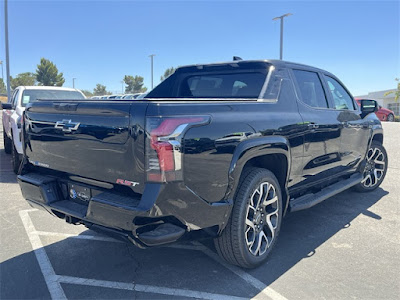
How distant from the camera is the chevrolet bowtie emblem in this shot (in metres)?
2.74

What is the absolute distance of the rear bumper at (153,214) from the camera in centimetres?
230

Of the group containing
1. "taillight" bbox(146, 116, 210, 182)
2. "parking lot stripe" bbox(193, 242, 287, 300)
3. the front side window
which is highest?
the front side window

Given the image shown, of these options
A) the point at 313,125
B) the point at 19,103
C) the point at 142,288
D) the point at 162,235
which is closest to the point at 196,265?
the point at 142,288

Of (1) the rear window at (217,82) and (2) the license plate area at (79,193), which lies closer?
(2) the license plate area at (79,193)

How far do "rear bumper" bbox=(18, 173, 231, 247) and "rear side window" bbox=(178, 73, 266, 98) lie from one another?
1.70 m

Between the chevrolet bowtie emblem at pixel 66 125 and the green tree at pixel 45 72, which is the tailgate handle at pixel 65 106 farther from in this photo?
the green tree at pixel 45 72

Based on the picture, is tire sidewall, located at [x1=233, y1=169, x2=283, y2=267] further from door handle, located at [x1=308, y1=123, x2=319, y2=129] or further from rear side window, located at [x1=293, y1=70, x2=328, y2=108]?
rear side window, located at [x1=293, y1=70, x2=328, y2=108]

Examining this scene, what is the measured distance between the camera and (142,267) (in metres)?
3.17

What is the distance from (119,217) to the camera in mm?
2367

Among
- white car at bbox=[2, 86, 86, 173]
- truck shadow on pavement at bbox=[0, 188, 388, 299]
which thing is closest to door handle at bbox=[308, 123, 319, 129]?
truck shadow on pavement at bbox=[0, 188, 388, 299]

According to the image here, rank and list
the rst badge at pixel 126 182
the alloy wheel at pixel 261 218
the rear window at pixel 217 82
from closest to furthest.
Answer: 1. the rst badge at pixel 126 182
2. the alloy wheel at pixel 261 218
3. the rear window at pixel 217 82

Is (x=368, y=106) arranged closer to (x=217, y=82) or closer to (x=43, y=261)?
(x=217, y=82)

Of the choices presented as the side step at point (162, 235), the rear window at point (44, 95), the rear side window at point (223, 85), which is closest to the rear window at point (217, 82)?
the rear side window at point (223, 85)

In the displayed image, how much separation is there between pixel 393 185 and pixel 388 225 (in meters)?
2.36
